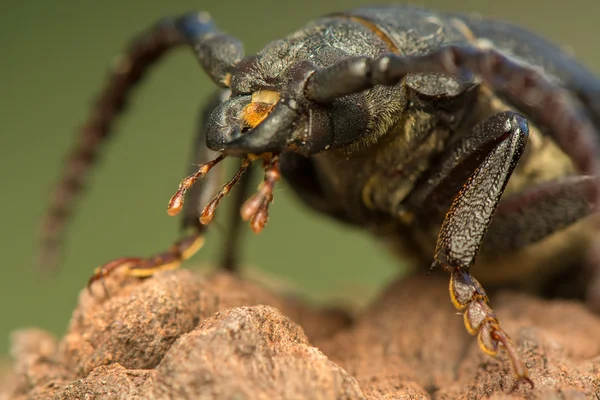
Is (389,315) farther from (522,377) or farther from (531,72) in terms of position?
(531,72)

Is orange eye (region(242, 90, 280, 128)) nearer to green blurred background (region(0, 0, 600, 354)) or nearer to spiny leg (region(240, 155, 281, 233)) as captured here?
spiny leg (region(240, 155, 281, 233))

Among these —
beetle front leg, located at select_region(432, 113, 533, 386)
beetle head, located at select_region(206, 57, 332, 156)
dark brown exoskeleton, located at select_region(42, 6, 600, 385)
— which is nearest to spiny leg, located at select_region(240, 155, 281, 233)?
dark brown exoskeleton, located at select_region(42, 6, 600, 385)

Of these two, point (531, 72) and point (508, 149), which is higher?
point (531, 72)

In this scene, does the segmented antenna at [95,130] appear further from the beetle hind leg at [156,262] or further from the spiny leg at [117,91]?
the beetle hind leg at [156,262]

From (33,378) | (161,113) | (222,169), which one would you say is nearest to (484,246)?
(222,169)

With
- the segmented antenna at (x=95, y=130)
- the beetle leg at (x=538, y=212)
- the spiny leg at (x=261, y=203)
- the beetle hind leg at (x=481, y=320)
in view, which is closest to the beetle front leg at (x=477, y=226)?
the beetle hind leg at (x=481, y=320)

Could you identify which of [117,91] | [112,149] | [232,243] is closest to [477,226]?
[232,243]
